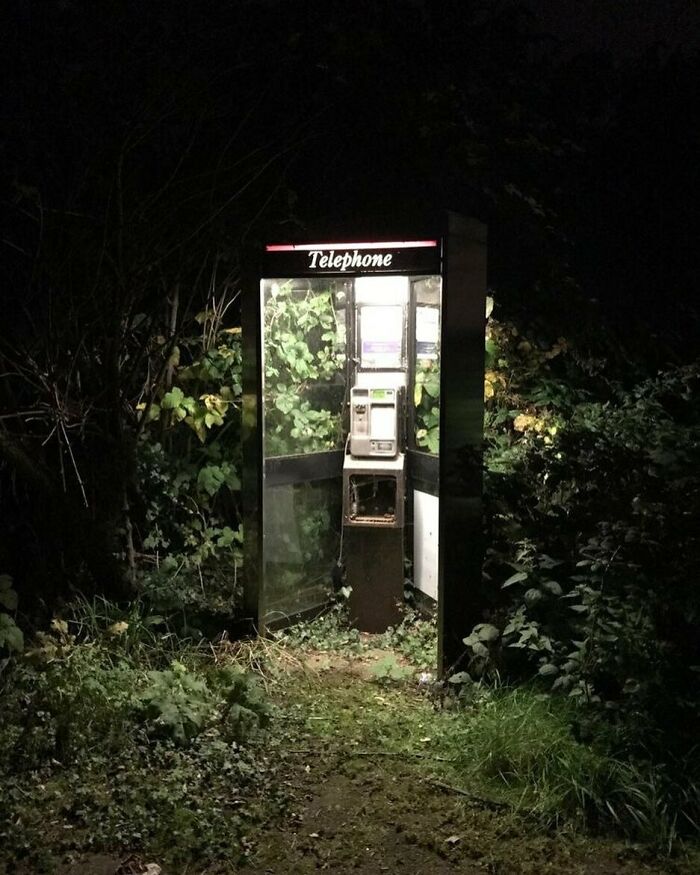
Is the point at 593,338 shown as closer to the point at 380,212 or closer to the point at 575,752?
the point at 380,212

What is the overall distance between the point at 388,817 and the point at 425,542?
2282 mm

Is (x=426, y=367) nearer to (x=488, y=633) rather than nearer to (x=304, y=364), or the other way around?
(x=304, y=364)

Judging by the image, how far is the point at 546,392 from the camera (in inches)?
267

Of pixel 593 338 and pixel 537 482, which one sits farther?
pixel 593 338

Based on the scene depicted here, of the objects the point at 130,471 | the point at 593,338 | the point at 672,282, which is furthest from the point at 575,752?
the point at 672,282

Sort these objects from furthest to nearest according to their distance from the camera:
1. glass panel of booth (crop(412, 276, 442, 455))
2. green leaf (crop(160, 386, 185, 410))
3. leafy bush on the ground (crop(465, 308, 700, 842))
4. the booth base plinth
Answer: green leaf (crop(160, 386, 185, 410)), the booth base plinth, glass panel of booth (crop(412, 276, 442, 455)), leafy bush on the ground (crop(465, 308, 700, 842))

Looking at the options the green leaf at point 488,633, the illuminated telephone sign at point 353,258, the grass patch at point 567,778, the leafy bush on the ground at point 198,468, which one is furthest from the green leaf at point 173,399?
the grass patch at point 567,778

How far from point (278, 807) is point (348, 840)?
345mm

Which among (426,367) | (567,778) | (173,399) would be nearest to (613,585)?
(567,778)

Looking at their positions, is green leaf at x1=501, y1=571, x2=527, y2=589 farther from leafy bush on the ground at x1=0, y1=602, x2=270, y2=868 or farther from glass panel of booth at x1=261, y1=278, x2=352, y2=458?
glass panel of booth at x1=261, y1=278, x2=352, y2=458

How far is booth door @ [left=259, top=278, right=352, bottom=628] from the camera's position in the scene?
5.57 m

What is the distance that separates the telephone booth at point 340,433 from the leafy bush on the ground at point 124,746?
912mm

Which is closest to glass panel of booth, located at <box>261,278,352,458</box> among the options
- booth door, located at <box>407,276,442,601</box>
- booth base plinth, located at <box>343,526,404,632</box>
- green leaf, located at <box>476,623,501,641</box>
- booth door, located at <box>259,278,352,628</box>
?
booth door, located at <box>259,278,352,628</box>

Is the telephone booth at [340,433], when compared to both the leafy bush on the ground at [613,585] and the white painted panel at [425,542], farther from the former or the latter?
the leafy bush on the ground at [613,585]
